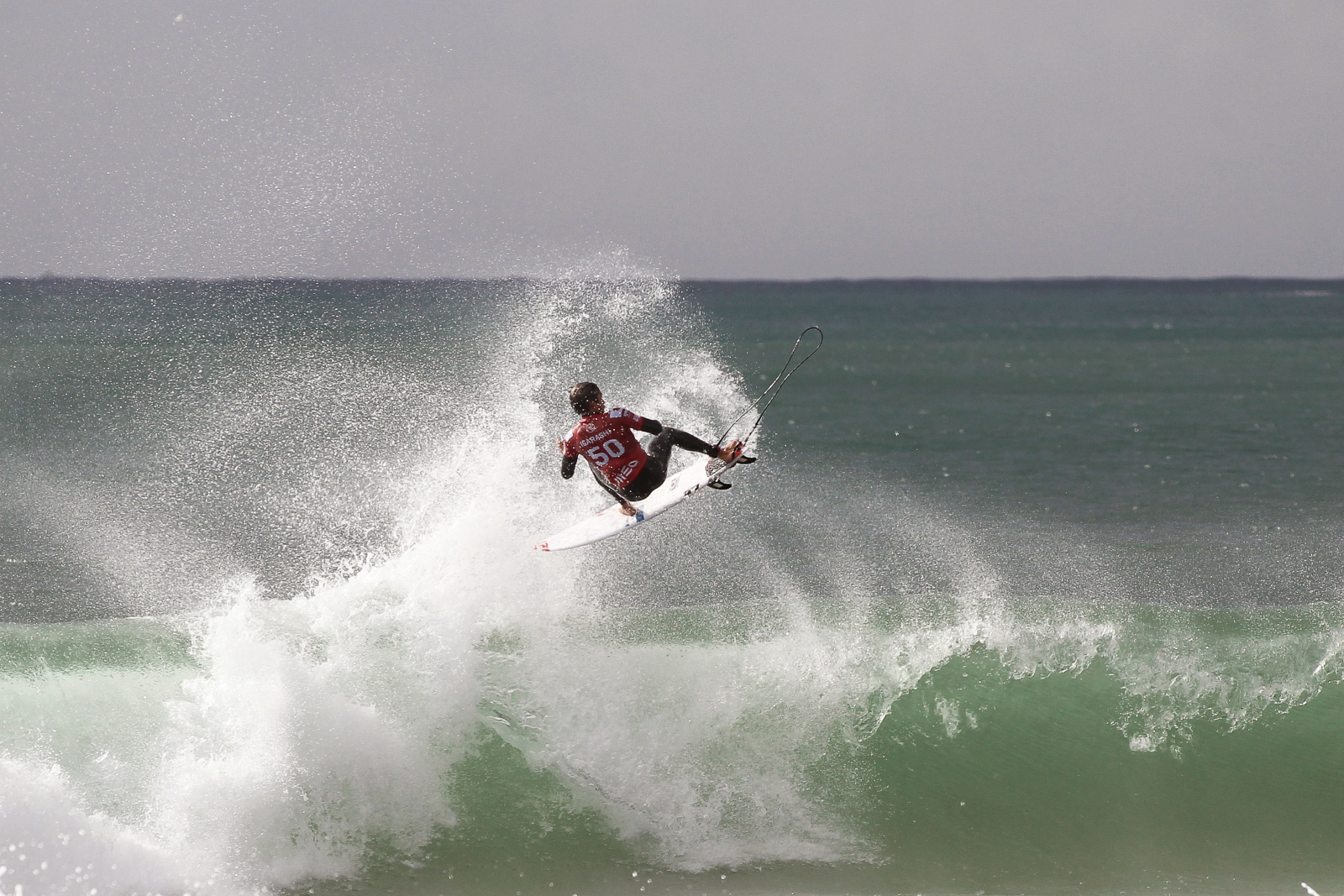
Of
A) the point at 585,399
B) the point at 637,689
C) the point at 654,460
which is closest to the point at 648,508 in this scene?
the point at 654,460

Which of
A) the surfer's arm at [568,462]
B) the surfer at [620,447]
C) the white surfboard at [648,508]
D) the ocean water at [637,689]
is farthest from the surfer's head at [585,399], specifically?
the ocean water at [637,689]

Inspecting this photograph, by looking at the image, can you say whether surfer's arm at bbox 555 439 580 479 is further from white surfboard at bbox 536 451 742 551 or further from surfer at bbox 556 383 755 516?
white surfboard at bbox 536 451 742 551

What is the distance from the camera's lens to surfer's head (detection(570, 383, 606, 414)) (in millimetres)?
8016

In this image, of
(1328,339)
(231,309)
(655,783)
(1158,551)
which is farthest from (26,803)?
(1328,339)

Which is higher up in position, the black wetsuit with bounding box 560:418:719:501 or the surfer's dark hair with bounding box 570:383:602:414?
the surfer's dark hair with bounding box 570:383:602:414

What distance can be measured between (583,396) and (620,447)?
48 centimetres

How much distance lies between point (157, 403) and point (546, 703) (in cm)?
2001

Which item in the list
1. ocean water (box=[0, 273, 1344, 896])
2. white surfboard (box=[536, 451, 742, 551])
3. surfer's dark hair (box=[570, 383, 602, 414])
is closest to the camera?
ocean water (box=[0, 273, 1344, 896])

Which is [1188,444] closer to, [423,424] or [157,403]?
[423,424]

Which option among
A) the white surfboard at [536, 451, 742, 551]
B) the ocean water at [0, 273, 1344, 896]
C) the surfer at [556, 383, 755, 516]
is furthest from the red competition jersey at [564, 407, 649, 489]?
the ocean water at [0, 273, 1344, 896]

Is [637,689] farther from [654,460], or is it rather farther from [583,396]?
Result: [583,396]

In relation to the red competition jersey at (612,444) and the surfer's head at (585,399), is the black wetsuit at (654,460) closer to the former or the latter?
the red competition jersey at (612,444)

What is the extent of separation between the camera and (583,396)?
802cm

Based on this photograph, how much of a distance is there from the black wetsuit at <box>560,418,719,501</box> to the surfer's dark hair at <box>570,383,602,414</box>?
0.38 metres
